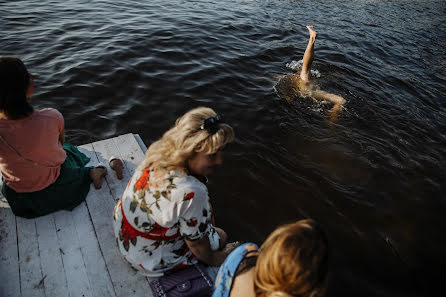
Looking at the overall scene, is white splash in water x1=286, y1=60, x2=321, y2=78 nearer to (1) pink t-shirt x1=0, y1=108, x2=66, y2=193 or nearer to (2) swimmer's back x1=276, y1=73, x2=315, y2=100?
(2) swimmer's back x1=276, y1=73, x2=315, y2=100

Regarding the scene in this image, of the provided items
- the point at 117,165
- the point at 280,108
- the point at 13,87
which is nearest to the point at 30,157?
the point at 13,87

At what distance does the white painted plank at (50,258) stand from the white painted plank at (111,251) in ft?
1.20

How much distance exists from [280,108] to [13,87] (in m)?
5.18

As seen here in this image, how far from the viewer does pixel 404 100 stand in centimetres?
737

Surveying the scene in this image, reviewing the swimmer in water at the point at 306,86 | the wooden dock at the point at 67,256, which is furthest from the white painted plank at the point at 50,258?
the swimmer in water at the point at 306,86

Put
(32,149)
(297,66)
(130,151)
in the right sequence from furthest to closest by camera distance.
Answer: (297,66) → (130,151) → (32,149)

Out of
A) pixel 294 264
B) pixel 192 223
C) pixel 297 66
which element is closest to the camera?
pixel 294 264

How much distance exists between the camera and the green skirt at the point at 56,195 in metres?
2.91

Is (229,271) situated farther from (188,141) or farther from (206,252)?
(188,141)

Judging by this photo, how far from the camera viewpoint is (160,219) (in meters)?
Answer: 2.13

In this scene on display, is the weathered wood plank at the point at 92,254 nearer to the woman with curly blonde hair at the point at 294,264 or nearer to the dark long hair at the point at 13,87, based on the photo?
the dark long hair at the point at 13,87

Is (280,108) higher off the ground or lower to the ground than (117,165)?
lower

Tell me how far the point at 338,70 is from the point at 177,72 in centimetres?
477

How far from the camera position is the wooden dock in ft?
8.18
